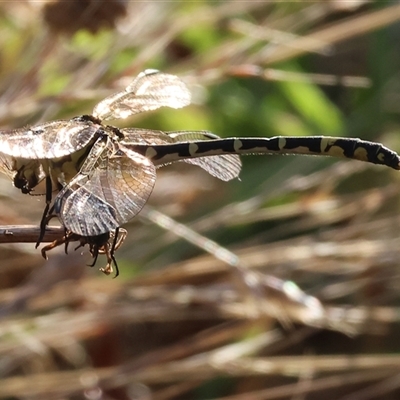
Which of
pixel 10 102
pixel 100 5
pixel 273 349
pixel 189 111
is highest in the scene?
pixel 100 5

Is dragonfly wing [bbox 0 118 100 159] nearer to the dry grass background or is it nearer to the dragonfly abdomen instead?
the dragonfly abdomen

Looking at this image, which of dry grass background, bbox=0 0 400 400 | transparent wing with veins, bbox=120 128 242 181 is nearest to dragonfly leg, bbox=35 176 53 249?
transparent wing with veins, bbox=120 128 242 181

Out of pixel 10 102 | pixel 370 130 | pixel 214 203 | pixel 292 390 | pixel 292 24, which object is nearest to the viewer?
pixel 292 390

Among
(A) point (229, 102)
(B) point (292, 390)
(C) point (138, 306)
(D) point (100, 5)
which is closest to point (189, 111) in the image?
(A) point (229, 102)

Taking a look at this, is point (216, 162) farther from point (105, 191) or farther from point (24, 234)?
point (24, 234)

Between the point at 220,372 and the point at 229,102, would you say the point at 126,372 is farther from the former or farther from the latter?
the point at 229,102

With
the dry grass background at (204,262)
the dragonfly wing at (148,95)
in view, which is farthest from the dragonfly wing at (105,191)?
the dry grass background at (204,262)

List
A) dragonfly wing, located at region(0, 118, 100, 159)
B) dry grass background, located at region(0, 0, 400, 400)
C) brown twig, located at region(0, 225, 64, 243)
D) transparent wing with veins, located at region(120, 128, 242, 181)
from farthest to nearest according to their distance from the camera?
dry grass background, located at region(0, 0, 400, 400) < transparent wing with veins, located at region(120, 128, 242, 181) < dragonfly wing, located at region(0, 118, 100, 159) < brown twig, located at region(0, 225, 64, 243)
